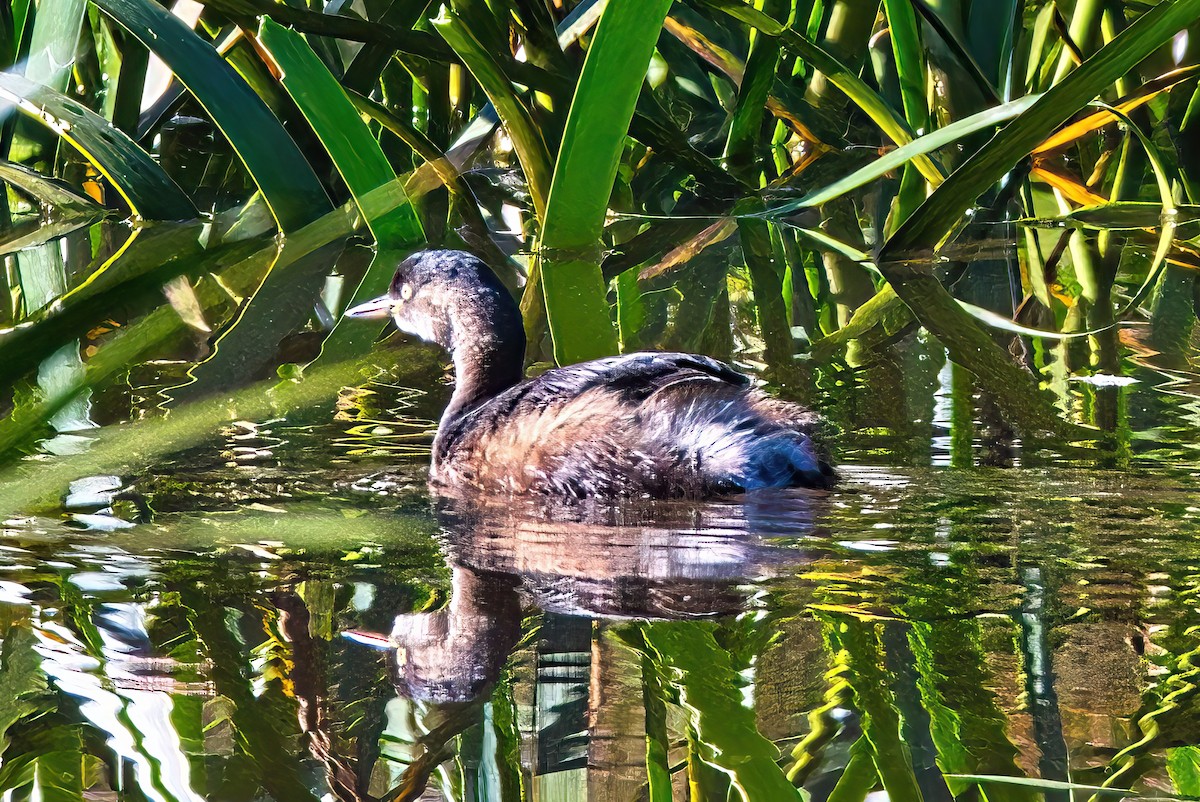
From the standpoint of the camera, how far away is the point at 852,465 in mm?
3135

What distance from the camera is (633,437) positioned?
312 centimetres

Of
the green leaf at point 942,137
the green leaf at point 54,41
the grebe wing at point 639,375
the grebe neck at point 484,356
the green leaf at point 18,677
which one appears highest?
the green leaf at point 54,41

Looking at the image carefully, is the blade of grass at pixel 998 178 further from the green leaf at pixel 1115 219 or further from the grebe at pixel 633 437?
the green leaf at pixel 1115 219

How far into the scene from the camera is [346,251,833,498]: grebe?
304 centimetres

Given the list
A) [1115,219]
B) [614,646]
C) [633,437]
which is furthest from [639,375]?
[1115,219]

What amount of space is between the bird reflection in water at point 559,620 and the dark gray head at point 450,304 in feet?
2.72

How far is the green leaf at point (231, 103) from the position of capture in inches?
191

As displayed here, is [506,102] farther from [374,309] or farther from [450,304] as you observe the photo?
[450,304]

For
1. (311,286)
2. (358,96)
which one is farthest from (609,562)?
(358,96)

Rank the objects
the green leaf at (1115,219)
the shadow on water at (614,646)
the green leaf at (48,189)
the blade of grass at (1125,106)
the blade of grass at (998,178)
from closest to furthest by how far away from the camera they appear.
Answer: the shadow on water at (614,646), the blade of grass at (998,178), the blade of grass at (1125,106), the green leaf at (48,189), the green leaf at (1115,219)

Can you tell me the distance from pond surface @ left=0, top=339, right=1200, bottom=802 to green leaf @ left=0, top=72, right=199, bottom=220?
2379 mm

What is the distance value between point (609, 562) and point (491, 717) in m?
0.68

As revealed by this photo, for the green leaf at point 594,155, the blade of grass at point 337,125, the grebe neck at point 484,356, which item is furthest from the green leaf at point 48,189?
the grebe neck at point 484,356

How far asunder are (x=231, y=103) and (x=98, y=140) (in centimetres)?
52
